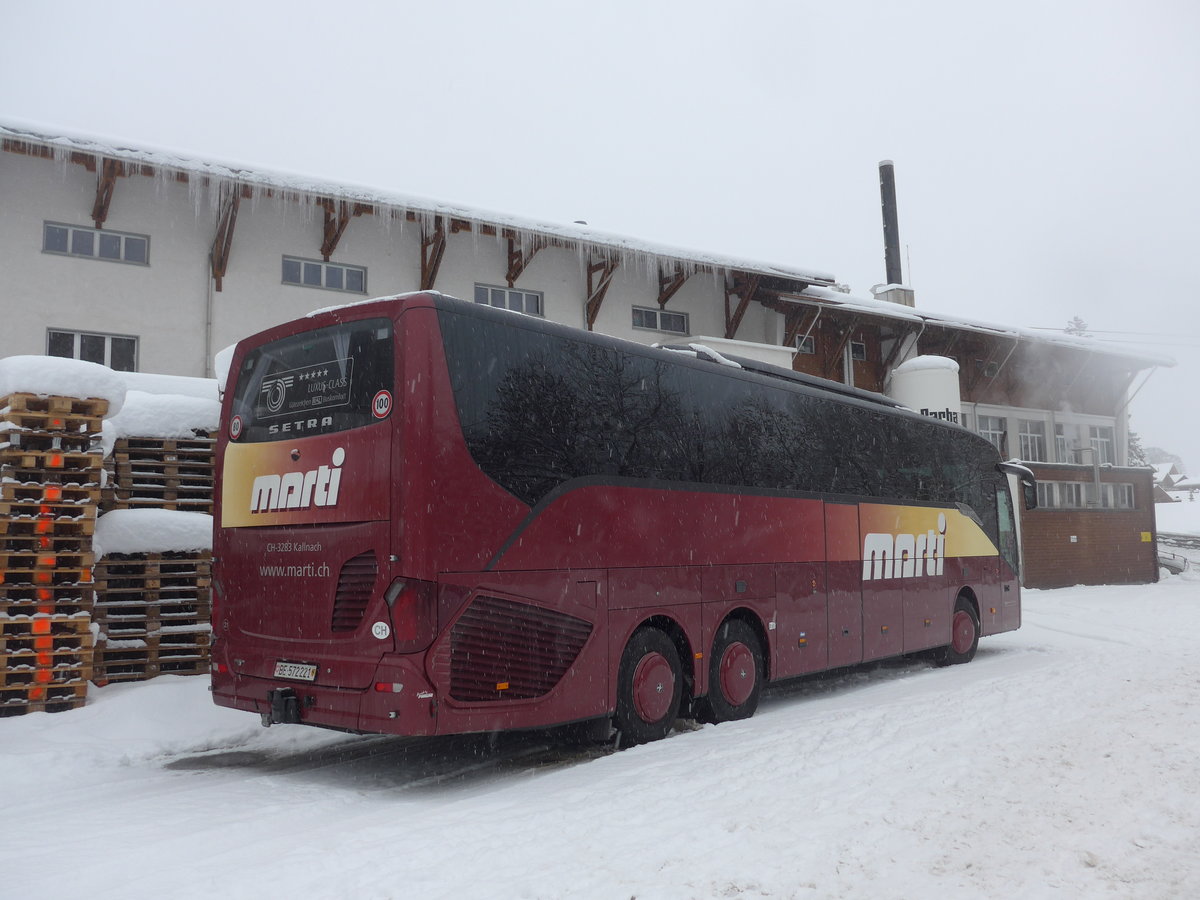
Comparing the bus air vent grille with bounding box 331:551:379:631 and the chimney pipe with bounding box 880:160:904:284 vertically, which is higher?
the chimney pipe with bounding box 880:160:904:284

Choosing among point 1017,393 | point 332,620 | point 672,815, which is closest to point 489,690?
point 332,620

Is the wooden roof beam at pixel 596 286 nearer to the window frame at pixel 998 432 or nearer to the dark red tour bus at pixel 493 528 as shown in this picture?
the dark red tour bus at pixel 493 528

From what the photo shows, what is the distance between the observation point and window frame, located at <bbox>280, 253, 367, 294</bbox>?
1953 centimetres

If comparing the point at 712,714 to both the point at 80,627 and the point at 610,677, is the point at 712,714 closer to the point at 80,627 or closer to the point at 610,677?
the point at 610,677

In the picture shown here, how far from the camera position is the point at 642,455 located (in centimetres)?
862

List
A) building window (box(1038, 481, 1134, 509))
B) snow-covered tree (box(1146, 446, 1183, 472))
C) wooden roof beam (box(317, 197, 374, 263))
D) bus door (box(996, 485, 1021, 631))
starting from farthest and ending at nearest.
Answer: snow-covered tree (box(1146, 446, 1183, 472)) < building window (box(1038, 481, 1134, 509)) < wooden roof beam (box(317, 197, 374, 263)) < bus door (box(996, 485, 1021, 631))

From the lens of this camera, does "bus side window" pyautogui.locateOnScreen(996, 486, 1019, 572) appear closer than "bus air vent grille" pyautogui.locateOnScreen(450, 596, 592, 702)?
No

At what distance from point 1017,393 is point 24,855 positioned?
34001 mm

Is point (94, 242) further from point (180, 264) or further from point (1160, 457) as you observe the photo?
point (1160, 457)

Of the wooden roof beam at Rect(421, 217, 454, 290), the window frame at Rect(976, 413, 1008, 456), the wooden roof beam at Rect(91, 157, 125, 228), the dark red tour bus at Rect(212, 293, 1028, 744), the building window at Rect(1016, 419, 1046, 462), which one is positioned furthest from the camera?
the building window at Rect(1016, 419, 1046, 462)

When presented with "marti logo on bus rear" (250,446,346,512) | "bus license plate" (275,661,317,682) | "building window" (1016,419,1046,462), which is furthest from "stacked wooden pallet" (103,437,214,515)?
"building window" (1016,419,1046,462)

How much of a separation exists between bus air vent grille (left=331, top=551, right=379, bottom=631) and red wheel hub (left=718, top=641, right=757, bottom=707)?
390 cm

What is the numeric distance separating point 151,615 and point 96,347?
364 inches

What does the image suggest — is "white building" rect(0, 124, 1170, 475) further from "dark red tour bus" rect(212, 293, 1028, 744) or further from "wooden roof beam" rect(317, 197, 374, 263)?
"dark red tour bus" rect(212, 293, 1028, 744)
